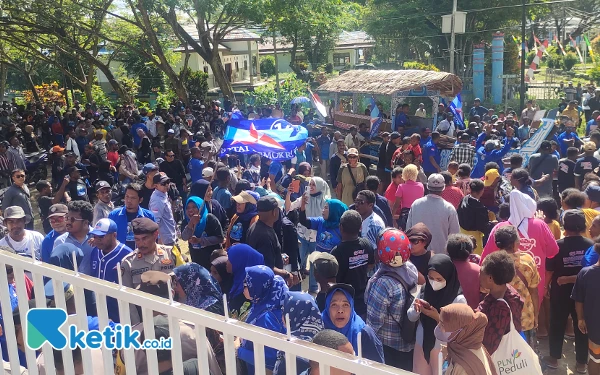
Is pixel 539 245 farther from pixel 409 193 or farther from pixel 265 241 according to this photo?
pixel 265 241

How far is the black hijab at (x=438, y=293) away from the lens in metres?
3.70

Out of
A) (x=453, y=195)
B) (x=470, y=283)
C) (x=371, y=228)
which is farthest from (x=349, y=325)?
(x=453, y=195)

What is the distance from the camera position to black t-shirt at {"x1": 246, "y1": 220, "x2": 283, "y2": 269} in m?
5.19

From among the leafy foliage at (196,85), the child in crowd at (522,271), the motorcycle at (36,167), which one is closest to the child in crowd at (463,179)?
the child in crowd at (522,271)

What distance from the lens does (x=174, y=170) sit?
959cm

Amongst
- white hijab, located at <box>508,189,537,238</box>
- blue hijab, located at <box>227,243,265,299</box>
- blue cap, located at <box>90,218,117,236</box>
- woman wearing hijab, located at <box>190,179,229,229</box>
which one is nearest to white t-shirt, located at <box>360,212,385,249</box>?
white hijab, located at <box>508,189,537,238</box>

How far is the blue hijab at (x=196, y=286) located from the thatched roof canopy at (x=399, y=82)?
10117 millimetres

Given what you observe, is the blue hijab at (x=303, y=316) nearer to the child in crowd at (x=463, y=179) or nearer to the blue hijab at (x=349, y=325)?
the blue hijab at (x=349, y=325)

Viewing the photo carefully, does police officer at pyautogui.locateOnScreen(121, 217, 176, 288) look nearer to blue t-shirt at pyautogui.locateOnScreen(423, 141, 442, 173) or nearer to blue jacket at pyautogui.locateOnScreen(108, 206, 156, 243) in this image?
blue jacket at pyautogui.locateOnScreen(108, 206, 156, 243)

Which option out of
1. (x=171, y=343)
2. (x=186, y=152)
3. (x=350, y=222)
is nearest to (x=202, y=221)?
(x=350, y=222)

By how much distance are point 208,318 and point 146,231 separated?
2.40m

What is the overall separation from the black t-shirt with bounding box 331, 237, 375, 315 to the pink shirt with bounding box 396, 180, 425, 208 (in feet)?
7.71

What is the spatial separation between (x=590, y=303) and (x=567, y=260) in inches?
23.9

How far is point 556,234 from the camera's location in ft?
18.0
